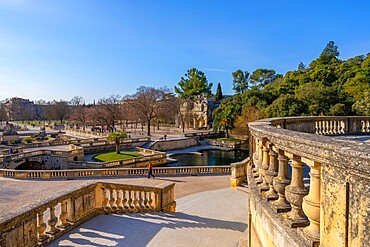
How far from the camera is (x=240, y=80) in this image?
3302 inches

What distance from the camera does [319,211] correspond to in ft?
7.50

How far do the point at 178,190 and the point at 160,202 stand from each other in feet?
19.0

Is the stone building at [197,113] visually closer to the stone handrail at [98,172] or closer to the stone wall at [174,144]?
the stone wall at [174,144]

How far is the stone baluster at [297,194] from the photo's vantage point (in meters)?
2.59

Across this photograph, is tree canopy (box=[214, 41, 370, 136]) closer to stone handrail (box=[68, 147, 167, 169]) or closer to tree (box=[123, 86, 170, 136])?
tree (box=[123, 86, 170, 136])

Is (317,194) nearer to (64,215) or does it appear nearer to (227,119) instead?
(64,215)

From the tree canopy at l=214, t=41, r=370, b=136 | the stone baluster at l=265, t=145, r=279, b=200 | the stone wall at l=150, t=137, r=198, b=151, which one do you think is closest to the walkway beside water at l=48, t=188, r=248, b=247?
the stone baluster at l=265, t=145, r=279, b=200

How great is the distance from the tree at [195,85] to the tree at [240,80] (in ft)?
27.3

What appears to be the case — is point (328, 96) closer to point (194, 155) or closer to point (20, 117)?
point (194, 155)

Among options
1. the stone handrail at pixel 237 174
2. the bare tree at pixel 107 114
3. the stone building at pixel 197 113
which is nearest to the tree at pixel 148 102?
the bare tree at pixel 107 114

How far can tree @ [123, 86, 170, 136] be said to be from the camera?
1953 inches

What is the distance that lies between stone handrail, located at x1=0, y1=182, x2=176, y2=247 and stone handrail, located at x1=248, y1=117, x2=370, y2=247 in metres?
3.74

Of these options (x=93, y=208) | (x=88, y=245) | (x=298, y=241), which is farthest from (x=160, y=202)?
(x=298, y=241)

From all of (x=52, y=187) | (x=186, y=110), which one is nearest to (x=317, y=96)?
(x=52, y=187)
